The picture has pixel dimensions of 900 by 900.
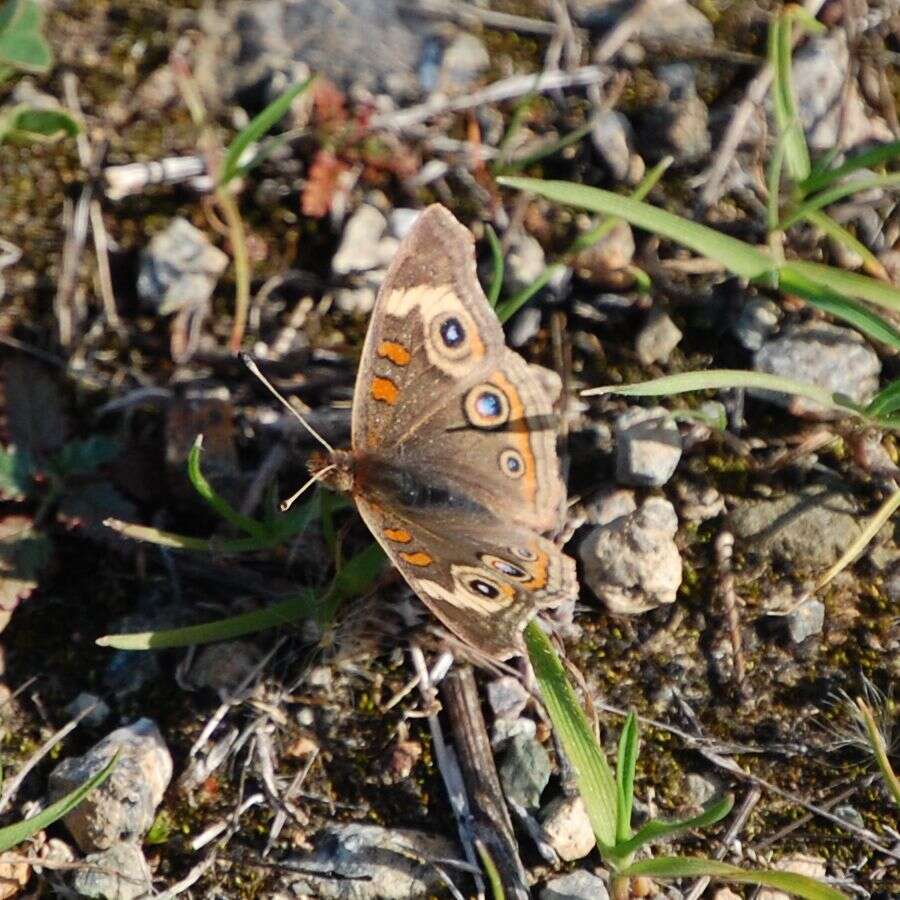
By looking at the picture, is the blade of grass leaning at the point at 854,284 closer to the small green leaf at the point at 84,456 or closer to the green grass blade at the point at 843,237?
the green grass blade at the point at 843,237

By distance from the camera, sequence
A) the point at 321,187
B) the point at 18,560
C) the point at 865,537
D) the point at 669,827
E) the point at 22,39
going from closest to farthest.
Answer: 1. the point at 669,827
2. the point at 865,537
3. the point at 18,560
4. the point at 22,39
5. the point at 321,187

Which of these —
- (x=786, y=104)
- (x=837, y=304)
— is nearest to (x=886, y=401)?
(x=837, y=304)

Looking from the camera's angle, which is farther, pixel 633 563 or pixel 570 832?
pixel 633 563

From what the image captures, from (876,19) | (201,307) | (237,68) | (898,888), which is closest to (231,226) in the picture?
(201,307)

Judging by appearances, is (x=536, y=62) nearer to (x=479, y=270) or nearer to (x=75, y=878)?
(x=479, y=270)

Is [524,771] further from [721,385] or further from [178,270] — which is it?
[178,270]
